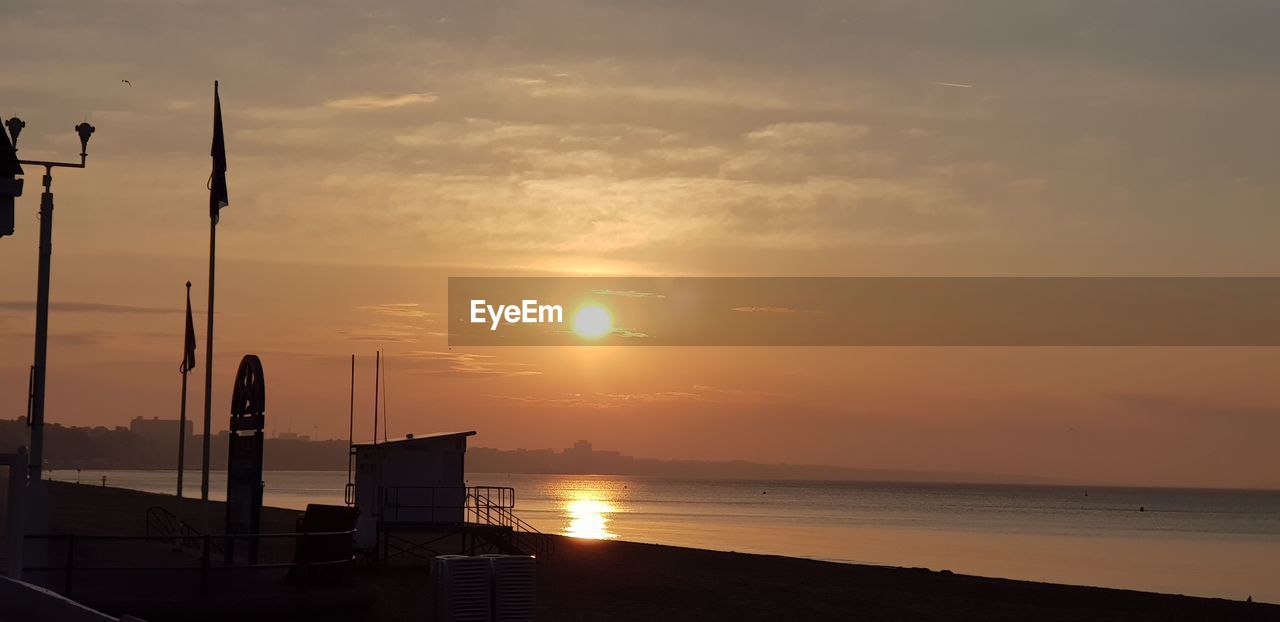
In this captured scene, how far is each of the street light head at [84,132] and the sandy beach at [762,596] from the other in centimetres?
822

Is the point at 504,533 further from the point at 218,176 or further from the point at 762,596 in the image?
the point at 218,176

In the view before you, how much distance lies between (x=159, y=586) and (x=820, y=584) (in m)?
20.9

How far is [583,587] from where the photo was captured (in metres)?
33.8

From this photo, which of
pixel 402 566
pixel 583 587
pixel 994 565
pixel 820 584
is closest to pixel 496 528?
pixel 402 566

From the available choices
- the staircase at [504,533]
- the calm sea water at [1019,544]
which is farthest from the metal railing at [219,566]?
the calm sea water at [1019,544]

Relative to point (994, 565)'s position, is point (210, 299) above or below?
above

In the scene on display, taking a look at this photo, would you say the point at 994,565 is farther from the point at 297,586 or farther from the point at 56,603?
the point at 56,603

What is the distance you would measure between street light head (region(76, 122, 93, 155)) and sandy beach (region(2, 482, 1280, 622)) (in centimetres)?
822

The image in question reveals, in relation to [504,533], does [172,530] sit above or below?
below

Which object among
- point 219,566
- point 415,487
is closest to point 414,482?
point 415,487

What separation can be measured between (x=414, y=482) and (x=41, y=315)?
16334mm

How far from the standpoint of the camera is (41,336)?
23.0 m

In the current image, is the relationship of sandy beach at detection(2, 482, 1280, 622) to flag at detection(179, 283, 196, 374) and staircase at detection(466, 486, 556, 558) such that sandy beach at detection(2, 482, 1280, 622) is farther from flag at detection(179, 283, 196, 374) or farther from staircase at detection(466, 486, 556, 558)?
flag at detection(179, 283, 196, 374)

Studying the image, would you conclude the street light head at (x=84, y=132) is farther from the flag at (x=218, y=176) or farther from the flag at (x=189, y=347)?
the flag at (x=189, y=347)
